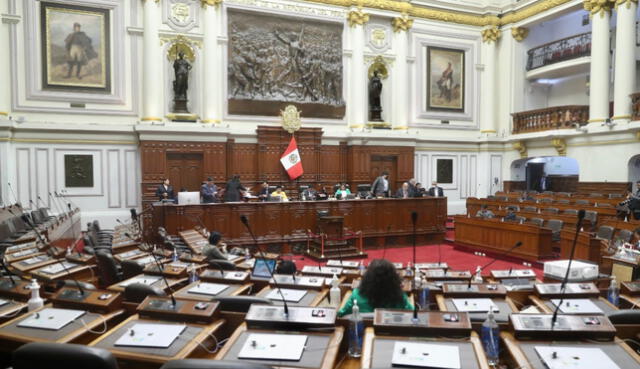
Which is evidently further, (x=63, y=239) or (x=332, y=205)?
(x=332, y=205)

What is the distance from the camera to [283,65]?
1289cm

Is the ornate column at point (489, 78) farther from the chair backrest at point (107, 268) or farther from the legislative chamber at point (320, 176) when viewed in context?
the chair backrest at point (107, 268)

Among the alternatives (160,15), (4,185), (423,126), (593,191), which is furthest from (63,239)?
(593,191)

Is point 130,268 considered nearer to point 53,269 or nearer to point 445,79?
point 53,269

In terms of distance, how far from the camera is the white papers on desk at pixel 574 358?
1.99 m

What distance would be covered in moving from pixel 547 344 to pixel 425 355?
0.68m

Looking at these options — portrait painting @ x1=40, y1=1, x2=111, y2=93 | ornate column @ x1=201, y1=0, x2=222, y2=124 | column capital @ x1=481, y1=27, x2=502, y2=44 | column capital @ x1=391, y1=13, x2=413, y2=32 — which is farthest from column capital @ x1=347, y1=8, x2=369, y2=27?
portrait painting @ x1=40, y1=1, x2=111, y2=93

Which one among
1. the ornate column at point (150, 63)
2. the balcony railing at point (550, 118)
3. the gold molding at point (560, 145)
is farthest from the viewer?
the gold molding at point (560, 145)

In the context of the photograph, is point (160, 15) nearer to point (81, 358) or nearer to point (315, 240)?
point (315, 240)

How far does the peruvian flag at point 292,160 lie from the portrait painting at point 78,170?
4.90 metres

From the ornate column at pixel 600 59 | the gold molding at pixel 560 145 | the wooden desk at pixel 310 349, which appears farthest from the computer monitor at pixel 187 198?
the ornate column at pixel 600 59

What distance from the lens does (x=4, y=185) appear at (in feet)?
33.9

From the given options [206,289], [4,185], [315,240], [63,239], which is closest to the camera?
[206,289]

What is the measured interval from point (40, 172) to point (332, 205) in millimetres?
7112
